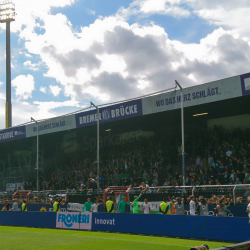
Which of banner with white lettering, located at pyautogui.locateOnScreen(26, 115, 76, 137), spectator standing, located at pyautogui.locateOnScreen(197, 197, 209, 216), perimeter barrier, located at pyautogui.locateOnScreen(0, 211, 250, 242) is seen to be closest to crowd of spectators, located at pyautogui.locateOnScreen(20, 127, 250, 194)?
spectator standing, located at pyautogui.locateOnScreen(197, 197, 209, 216)

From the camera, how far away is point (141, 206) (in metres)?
20.4

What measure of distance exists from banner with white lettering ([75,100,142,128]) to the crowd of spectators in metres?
4.50

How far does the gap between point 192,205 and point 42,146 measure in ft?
83.7

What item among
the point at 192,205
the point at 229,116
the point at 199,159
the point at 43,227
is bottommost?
the point at 43,227

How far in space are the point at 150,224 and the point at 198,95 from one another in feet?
30.3

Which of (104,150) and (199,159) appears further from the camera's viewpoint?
(104,150)

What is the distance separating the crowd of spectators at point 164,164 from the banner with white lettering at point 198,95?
424 centimetres

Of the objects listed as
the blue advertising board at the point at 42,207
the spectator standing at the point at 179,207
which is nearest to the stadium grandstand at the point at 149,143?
the spectator standing at the point at 179,207

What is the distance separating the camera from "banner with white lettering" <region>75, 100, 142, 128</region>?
83.9 ft

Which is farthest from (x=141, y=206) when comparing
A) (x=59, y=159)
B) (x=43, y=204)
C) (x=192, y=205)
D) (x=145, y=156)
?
(x=59, y=159)

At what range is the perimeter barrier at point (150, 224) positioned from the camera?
12.6 metres

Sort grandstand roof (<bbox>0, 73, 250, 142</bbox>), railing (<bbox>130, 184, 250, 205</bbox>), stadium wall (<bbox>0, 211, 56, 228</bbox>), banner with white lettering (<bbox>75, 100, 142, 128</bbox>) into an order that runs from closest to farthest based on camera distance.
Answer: railing (<bbox>130, 184, 250, 205</bbox>) → stadium wall (<bbox>0, 211, 56, 228</bbox>) → grandstand roof (<bbox>0, 73, 250, 142</bbox>) → banner with white lettering (<bbox>75, 100, 142, 128</bbox>)

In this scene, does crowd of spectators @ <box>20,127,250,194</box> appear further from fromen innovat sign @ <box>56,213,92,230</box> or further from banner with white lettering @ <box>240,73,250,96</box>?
fromen innovat sign @ <box>56,213,92,230</box>

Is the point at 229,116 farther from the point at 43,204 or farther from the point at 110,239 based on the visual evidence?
the point at 110,239
